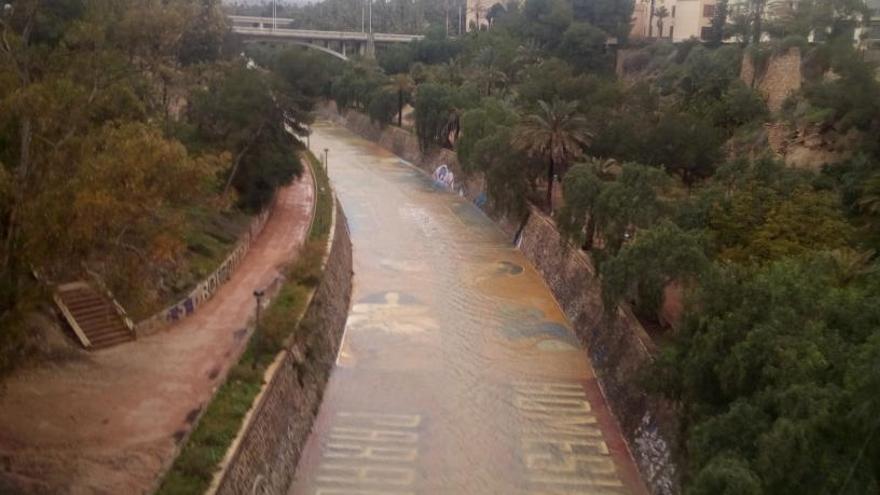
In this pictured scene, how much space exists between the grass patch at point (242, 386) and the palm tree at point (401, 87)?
45231 mm

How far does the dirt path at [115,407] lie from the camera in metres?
17.3

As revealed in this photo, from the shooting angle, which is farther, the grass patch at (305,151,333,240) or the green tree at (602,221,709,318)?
the grass patch at (305,151,333,240)

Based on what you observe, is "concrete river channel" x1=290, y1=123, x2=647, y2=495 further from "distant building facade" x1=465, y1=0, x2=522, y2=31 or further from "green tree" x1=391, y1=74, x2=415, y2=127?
"distant building facade" x1=465, y1=0, x2=522, y2=31

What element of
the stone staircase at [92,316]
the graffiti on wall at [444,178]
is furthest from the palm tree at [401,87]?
the stone staircase at [92,316]

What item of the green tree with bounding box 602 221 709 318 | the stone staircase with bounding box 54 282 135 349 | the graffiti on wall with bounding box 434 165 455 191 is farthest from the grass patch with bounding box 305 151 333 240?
the green tree with bounding box 602 221 709 318

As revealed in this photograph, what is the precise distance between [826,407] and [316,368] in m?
16.5

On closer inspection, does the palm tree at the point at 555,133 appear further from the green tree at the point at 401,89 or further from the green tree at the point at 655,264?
the green tree at the point at 401,89

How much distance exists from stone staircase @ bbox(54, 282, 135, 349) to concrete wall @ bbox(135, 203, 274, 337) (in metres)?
0.51

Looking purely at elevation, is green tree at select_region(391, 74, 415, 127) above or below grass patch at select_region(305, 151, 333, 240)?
above

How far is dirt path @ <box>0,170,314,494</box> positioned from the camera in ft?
56.7

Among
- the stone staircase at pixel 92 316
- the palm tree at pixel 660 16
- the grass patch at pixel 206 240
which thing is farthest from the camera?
the palm tree at pixel 660 16

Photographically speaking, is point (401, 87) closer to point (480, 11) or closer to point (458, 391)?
point (480, 11)

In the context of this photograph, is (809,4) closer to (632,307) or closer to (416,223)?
(416,223)

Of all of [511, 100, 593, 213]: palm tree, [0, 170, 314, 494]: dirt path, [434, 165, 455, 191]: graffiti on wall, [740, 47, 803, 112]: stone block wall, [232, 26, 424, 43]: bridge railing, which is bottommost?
[434, 165, 455, 191]: graffiti on wall
